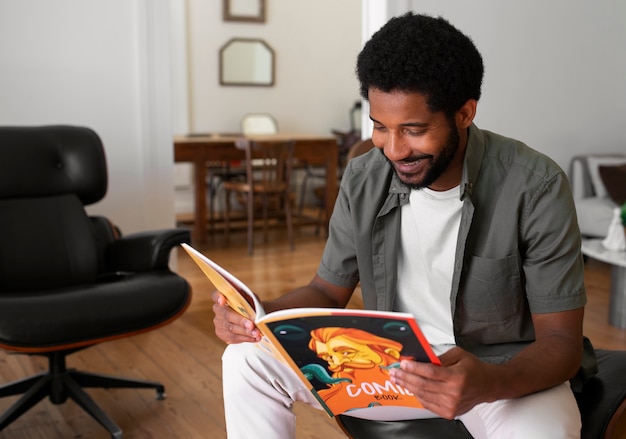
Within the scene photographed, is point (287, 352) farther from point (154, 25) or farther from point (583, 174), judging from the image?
point (583, 174)

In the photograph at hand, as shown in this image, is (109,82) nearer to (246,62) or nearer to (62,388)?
(62,388)

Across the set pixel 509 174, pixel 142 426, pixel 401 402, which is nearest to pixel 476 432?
pixel 401 402

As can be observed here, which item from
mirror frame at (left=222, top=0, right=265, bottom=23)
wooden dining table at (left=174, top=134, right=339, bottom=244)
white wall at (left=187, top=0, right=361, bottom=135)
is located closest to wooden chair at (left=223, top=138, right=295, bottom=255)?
wooden dining table at (left=174, top=134, right=339, bottom=244)

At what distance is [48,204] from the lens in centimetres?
274

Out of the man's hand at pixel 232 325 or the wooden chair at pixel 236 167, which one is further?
the wooden chair at pixel 236 167

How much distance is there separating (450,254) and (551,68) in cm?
350

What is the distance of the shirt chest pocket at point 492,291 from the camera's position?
4.50 ft

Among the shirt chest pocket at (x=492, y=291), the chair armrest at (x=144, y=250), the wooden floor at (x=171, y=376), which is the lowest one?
the wooden floor at (x=171, y=376)

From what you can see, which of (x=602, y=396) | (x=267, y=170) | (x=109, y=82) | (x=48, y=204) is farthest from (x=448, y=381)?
(x=267, y=170)

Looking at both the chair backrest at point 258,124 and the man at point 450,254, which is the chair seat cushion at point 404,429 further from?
the chair backrest at point 258,124

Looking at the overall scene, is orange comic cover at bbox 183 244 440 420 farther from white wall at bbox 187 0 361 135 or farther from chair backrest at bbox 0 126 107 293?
white wall at bbox 187 0 361 135

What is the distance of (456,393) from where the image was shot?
3.57 ft

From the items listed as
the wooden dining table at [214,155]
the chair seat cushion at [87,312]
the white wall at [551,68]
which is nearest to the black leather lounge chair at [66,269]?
the chair seat cushion at [87,312]

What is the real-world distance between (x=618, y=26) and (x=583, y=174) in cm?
102
